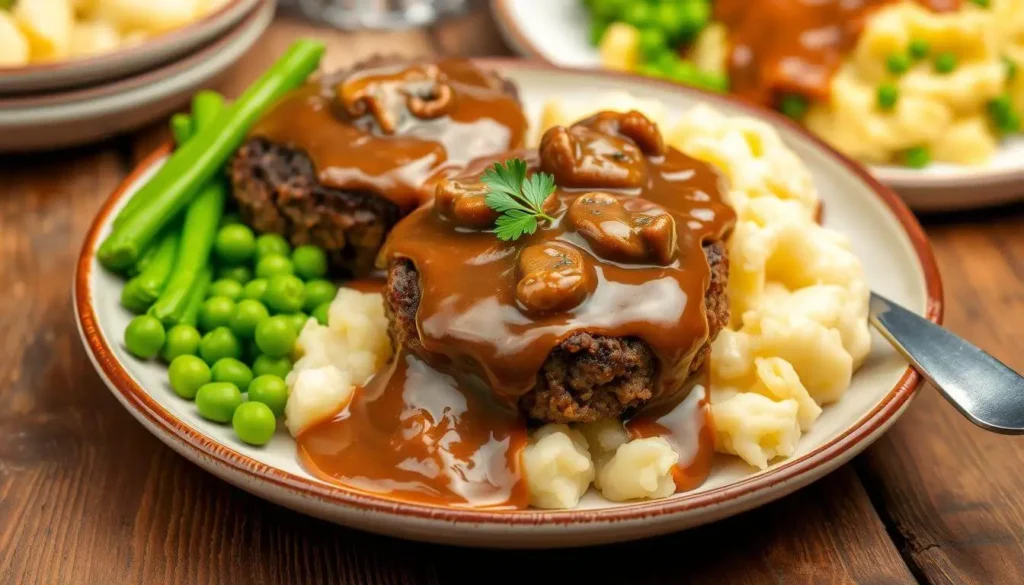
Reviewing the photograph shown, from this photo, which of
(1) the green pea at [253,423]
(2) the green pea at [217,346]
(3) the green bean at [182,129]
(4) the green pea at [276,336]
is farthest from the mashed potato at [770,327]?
(3) the green bean at [182,129]

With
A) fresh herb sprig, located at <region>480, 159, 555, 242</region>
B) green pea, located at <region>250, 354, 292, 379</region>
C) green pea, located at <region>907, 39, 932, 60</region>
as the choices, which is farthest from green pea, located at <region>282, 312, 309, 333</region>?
green pea, located at <region>907, 39, 932, 60</region>

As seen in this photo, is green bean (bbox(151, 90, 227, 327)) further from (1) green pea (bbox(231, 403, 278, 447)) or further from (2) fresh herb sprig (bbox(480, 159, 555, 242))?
(2) fresh herb sprig (bbox(480, 159, 555, 242))

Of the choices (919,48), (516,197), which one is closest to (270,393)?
(516,197)

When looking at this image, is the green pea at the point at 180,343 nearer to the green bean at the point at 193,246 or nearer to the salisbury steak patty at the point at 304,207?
the green bean at the point at 193,246

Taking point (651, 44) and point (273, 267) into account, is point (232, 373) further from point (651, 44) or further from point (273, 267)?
point (651, 44)

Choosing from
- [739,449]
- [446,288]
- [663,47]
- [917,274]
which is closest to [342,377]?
[446,288]

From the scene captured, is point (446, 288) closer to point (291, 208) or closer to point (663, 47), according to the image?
point (291, 208)
